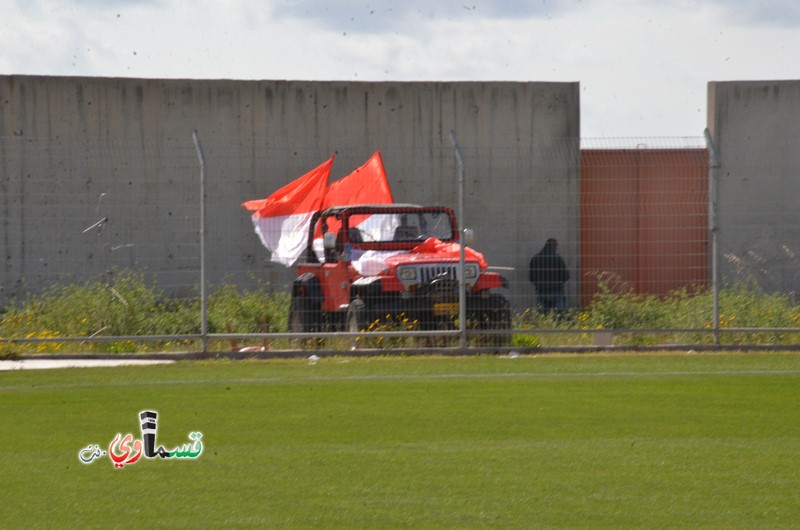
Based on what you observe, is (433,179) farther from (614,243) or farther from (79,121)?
(79,121)

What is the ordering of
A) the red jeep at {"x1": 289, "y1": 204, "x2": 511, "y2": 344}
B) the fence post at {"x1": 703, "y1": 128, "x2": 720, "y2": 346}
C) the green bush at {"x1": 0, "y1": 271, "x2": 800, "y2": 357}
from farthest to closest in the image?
the green bush at {"x1": 0, "y1": 271, "x2": 800, "y2": 357}
the red jeep at {"x1": 289, "y1": 204, "x2": 511, "y2": 344}
the fence post at {"x1": 703, "y1": 128, "x2": 720, "y2": 346}

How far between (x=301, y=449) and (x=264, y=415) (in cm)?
159

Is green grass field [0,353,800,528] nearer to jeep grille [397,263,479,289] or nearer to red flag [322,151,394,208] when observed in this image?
jeep grille [397,263,479,289]

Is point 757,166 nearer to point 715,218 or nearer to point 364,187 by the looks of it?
point 364,187

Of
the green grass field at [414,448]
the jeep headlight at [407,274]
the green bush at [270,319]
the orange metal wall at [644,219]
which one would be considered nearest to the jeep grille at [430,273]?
the jeep headlight at [407,274]

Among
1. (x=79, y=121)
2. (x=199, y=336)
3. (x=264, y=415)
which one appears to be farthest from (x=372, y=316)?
(x=79, y=121)

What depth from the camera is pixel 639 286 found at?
17766 mm

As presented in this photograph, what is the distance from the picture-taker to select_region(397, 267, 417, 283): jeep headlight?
50.2 ft

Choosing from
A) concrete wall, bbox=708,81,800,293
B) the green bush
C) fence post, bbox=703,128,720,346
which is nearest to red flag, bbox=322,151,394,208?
the green bush

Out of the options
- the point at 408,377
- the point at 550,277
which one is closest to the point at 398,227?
the point at 550,277

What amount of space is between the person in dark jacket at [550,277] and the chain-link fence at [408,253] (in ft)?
0.15

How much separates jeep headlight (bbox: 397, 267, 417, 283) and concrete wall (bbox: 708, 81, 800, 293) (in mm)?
7194

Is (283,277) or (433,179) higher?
(433,179)

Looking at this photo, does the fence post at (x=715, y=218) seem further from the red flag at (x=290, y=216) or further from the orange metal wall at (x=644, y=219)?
the red flag at (x=290, y=216)
